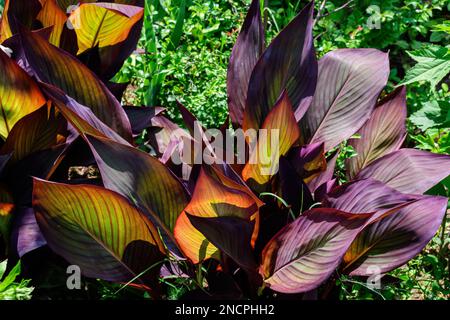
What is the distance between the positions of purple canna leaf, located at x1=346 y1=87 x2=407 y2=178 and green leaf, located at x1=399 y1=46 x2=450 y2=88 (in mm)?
78

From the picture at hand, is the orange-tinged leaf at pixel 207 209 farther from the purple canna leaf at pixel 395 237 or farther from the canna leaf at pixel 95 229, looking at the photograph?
the purple canna leaf at pixel 395 237

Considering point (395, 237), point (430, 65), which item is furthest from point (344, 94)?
point (395, 237)

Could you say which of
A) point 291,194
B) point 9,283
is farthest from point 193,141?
point 9,283

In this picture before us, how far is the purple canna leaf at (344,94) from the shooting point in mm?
2354

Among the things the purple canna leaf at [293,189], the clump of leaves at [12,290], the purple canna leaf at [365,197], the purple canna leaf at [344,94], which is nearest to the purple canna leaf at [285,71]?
the purple canna leaf at [344,94]

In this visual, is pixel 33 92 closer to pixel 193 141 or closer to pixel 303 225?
pixel 193 141

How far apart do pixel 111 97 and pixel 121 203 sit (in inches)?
18.5

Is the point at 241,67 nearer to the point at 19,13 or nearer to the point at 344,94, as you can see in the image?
the point at 344,94

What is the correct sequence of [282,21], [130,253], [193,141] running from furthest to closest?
[282,21], [193,141], [130,253]

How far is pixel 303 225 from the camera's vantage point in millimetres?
1955

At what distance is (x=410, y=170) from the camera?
222cm

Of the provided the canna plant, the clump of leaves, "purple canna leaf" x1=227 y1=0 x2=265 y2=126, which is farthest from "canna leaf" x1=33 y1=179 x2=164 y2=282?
"purple canna leaf" x1=227 y1=0 x2=265 y2=126

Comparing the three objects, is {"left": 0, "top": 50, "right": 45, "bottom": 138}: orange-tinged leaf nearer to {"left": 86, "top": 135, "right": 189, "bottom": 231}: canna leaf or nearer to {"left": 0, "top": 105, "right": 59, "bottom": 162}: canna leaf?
{"left": 0, "top": 105, "right": 59, "bottom": 162}: canna leaf

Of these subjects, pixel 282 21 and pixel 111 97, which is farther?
pixel 282 21
